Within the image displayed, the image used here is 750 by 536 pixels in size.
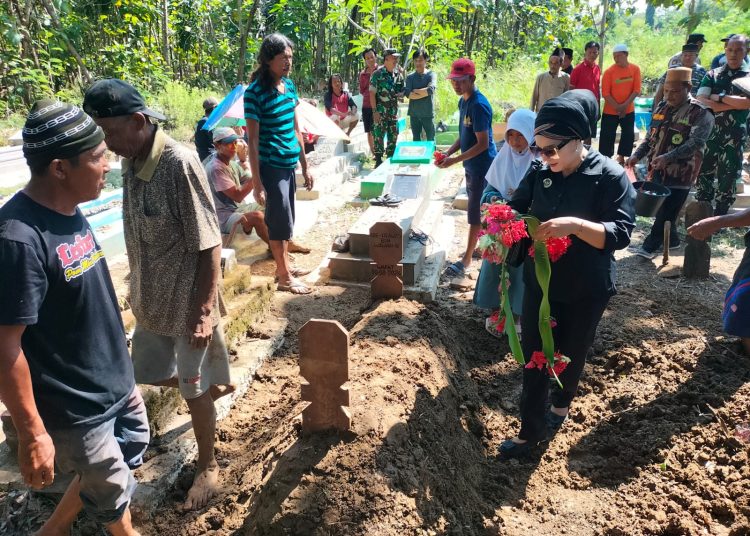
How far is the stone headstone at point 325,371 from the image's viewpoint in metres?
2.36

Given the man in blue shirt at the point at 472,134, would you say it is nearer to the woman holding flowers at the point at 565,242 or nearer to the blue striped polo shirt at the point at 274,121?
the blue striped polo shirt at the point at 274,121

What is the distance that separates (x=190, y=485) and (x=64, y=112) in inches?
73.5

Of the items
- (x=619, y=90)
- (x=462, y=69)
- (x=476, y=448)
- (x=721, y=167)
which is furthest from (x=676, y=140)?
(x=476, y=448)

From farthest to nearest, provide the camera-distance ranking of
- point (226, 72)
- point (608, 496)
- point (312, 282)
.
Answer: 1. point (226, 72)
2. point (312, 282)
3. point (608, 496)

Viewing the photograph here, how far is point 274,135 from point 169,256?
2296 mm

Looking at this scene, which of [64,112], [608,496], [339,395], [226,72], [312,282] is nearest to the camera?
[64,112]

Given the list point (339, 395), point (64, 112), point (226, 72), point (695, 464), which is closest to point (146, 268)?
point (64, 112)

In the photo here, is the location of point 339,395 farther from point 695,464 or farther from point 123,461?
point 695,464

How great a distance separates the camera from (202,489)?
2.64 meters

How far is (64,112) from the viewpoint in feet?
5.99

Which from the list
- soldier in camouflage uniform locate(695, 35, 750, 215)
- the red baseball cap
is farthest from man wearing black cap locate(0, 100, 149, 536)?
soldier in camouflage uniform locate(695, 35, 750, 215)

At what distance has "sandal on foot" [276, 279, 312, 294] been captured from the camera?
4.98 meters

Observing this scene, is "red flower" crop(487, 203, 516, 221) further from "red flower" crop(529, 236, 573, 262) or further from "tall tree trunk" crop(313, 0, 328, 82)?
"tall tree trunk" crop(313, 0, 328, 82)

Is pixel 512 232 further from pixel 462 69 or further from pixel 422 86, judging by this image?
pixel 422 86
